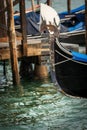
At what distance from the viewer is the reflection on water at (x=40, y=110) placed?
429 inches

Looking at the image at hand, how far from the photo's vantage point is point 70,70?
39.5ft

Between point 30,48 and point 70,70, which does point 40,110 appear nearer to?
point 70,70

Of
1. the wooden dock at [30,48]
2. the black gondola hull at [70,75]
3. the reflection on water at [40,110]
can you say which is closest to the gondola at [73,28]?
the wooden dock at [30,48]

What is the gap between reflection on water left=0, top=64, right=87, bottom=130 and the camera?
10905 millimetres

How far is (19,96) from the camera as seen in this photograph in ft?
45.4

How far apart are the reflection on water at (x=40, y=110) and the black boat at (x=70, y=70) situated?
589 mm

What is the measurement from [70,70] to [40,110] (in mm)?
1513

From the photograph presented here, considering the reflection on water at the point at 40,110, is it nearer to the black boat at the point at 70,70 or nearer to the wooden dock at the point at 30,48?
the black boat at the point at 70,70

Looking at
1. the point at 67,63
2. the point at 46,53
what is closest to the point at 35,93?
the point at 46,53

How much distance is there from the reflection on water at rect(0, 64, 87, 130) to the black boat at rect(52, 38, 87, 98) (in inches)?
23.2

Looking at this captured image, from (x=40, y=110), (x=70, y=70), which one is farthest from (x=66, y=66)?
(x=40, y=110)

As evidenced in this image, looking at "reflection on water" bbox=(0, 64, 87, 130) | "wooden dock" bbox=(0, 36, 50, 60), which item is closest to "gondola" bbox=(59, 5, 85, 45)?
"wooden dock" bbox=(0, 36, 50, 60)

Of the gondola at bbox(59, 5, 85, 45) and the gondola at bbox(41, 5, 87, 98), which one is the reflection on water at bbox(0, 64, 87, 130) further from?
the gondola at bbox(59, 5, 85, 45)

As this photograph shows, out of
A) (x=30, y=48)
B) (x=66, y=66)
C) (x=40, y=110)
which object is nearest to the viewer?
(x=66, y=66)
